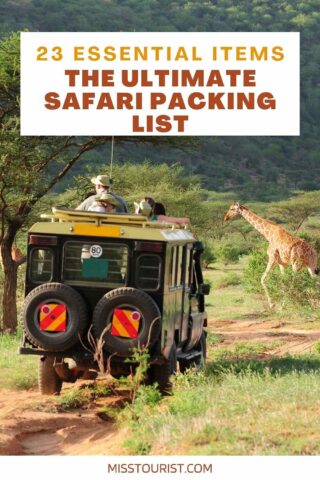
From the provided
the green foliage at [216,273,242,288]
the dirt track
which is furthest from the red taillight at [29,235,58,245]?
the green foliage at [216,273,242,288]

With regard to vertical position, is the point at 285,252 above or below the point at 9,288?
above

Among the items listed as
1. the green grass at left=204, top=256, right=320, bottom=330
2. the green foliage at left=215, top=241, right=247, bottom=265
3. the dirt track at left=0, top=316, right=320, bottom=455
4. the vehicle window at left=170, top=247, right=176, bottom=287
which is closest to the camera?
the dirt track at left=0, top=316, right=320, bottom=455

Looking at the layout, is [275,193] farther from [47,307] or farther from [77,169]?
[47,307]

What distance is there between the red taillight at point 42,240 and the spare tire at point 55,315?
414mm

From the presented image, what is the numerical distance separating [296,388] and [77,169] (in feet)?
186

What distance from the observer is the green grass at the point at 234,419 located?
254 inches

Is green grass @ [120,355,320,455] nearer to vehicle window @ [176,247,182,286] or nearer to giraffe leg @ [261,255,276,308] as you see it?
vehicle window @ [176,247,182,286]

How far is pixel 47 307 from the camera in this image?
363 inches

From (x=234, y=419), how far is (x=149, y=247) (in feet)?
8.15

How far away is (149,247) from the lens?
9.20 m

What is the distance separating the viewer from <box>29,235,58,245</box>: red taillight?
9.40 metres

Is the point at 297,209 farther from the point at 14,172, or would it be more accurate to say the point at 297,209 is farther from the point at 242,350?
the point at 242,350

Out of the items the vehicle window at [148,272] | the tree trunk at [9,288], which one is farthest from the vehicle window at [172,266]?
the tree trunk at [9,288]

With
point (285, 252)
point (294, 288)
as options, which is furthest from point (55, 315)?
point (285, 252)
